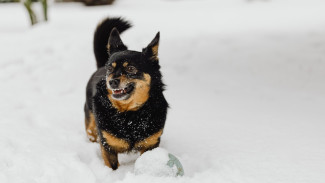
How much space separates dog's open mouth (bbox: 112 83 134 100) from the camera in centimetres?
251

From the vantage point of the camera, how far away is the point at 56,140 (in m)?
3.40

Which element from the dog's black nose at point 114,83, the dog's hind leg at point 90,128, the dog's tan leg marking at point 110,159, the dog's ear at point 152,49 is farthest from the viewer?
the dog's hind leg at point 90,128

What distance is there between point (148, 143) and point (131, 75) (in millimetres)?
628

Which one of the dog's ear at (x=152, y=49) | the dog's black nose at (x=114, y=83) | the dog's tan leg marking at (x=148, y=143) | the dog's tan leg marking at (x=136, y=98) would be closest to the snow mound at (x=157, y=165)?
the dog's tan leg marking at (x=148, y=143)

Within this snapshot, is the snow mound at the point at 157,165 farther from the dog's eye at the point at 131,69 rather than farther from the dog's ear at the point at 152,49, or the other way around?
Result: the dog's ear at the point at 152,49

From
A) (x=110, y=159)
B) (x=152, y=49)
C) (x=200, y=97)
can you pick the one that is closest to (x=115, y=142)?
(x=110, y=159)

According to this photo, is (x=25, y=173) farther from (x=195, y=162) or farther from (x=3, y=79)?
(x=3, y=79)

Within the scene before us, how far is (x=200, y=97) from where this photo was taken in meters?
5.08

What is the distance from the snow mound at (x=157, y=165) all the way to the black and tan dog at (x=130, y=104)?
20cm

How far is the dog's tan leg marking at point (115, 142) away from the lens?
8.93ft

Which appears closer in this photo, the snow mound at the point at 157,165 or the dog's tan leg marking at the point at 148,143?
the snow mound at the point at 157,165

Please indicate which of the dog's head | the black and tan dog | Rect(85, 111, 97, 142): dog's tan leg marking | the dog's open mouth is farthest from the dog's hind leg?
the dog's open mouth

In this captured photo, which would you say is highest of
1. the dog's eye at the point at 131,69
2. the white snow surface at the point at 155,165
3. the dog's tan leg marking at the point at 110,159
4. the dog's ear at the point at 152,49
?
the dog's ear at the point at 152,49

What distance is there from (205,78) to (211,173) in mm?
3284
